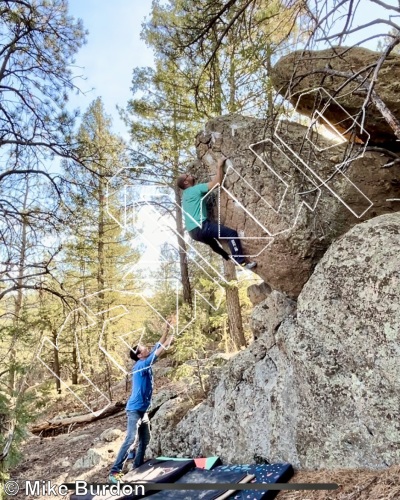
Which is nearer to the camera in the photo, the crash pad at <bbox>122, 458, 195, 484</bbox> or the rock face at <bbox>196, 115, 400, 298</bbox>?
the crash pad at <bbox>122, 458, 195, 484</bbox>

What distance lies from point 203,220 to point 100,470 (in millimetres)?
3798

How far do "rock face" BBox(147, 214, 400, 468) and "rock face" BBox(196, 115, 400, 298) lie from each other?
525mm

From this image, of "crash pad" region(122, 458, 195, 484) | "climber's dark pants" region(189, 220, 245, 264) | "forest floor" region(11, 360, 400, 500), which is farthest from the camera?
"climber's dark pants" region(189, 220, 245, 264)

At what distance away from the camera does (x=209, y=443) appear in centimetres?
441

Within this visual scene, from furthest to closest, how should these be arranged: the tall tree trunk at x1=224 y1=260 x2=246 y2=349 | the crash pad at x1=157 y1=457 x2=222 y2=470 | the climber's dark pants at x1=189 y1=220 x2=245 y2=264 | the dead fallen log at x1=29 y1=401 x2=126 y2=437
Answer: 1. the dead fallen log at x1=29 y1=401 x2=126 y2=437
2. the tall tree trunk at x1=224 y1=260 x2=246 y2=349
3. the climber's dark pants at x1=189 y1=220 x2=245 y2=264
4. the crash pad at x1=157 y1=457 x2=222 y2=470

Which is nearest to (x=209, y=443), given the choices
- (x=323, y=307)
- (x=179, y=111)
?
(x=323, y=307)

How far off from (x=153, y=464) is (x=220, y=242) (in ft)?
8.90

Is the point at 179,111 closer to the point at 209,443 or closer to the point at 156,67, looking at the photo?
the point at 156,67

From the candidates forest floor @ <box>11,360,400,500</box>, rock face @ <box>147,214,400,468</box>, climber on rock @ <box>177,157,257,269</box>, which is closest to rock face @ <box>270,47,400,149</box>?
climber on rock @ <box>177,157,257,269</box>

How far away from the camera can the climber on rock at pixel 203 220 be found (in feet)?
12.3

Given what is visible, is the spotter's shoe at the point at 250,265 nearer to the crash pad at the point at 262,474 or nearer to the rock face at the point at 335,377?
the rock face at the point at 335,377

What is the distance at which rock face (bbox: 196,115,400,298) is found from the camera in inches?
172

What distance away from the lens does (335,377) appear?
3361mm

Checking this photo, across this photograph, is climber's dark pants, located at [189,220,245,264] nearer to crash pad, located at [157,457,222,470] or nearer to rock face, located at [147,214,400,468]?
rock face, located at [147,214,400,468]
